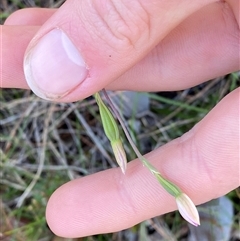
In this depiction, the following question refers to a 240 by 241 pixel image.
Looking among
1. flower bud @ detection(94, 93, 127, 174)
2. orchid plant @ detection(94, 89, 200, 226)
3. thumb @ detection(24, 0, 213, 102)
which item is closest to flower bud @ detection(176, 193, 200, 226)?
orchid plant @ detection(94, 89, 200, 226)

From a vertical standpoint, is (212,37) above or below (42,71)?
below

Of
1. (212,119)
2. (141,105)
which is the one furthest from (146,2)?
(141,105)

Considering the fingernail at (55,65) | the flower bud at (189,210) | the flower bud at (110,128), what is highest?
the fingernail at (55,65)

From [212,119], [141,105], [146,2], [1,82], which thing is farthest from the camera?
[141,105]

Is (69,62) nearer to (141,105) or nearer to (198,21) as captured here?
(198,21)

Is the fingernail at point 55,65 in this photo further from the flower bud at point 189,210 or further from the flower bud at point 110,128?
the flower bud at point 189,210

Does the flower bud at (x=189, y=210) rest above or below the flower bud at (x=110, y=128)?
below

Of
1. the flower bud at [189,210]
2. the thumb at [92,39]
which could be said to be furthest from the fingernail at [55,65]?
the flower bud at [189,210]

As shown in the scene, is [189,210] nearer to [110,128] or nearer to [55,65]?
[110,128]

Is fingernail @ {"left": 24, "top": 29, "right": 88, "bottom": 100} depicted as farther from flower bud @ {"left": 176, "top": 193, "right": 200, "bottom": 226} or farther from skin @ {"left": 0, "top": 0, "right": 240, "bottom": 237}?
flower bud @ {"left": 176, "top": 193, "right": 200, "bottom": 226}
